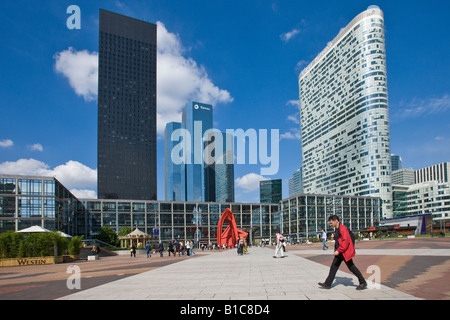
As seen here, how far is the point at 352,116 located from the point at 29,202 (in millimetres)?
126167

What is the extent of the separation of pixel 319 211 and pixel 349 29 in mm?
87084

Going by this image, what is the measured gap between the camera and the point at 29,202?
234 feet

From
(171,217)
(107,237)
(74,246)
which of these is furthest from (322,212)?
(74,246)

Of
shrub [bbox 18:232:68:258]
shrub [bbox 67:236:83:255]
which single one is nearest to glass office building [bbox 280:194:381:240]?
shrub [bbox 67:236:83:255]

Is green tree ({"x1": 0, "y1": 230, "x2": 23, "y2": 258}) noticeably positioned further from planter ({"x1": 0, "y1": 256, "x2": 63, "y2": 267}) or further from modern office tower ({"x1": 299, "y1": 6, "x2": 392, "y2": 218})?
modern office tower ({"x1": 299, "y1": 6, "x2": 392, "y2": 218})

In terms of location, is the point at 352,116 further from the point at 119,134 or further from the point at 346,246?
the point at 346,246

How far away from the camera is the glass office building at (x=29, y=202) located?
69.2 m

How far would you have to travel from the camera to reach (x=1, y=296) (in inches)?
412

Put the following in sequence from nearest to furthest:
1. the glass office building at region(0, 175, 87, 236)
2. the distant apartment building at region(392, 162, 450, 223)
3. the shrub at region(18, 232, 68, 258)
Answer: the shrub at region(18, 232, 68, 258) → the glass office building at region(0, 175, 87, 236) → the distant apartment building at region(392, 162, 450, 223)

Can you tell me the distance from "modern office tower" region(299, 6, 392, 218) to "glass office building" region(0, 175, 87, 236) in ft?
363

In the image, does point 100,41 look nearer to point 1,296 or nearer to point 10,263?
point 10,263

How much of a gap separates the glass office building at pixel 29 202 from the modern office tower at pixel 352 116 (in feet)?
363

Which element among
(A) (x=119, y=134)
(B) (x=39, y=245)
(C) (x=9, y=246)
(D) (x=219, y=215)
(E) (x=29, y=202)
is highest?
(A) (x=119, y=134)

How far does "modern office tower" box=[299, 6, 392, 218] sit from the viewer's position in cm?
13862
